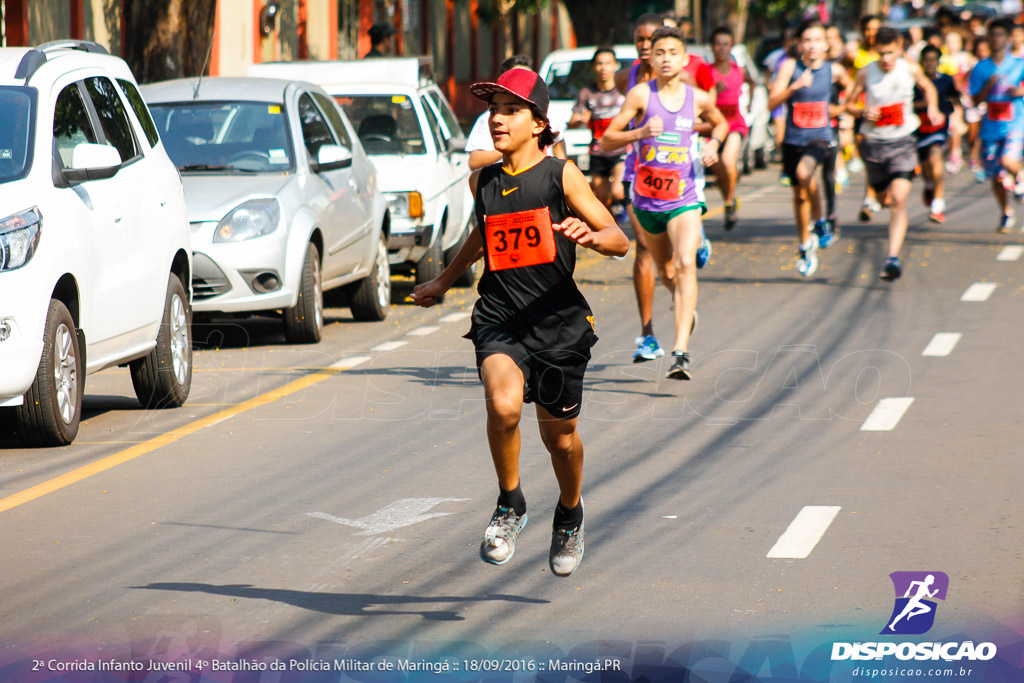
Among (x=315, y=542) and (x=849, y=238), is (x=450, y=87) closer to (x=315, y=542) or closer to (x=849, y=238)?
(x=849, y=238)

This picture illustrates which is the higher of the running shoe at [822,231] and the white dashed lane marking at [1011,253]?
the running shoe at [822,231]

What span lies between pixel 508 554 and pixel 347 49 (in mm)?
27600

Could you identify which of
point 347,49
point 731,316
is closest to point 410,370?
point 731,316

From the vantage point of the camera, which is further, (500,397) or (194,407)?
(194,407)

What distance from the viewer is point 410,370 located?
10844mm

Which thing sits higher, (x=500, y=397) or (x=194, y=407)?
(x=500, y=397)

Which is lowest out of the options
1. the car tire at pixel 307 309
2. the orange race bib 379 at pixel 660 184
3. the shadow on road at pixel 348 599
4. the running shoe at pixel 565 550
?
the car tire at pixel 307 309

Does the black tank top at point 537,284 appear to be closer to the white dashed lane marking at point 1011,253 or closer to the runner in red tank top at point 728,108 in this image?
the runner in red tank top at point 728,108

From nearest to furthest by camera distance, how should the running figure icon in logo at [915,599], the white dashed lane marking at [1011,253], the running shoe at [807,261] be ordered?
the running figure icon in logo at [915,599] → the running shoe at [807,261] → the white dashed lane marking at [1011,253]

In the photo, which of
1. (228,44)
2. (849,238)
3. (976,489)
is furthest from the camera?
(228,44)

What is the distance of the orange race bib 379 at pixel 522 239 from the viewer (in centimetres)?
578

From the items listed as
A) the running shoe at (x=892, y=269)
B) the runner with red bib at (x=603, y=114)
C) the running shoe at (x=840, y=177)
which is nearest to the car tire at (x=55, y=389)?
the runner with red bib at (x=603, y=114)

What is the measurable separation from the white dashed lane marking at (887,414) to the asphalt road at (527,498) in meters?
0.03

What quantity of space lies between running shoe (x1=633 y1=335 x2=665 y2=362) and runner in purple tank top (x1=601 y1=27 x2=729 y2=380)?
31 cm
